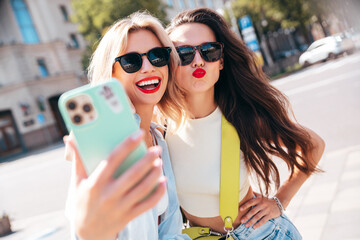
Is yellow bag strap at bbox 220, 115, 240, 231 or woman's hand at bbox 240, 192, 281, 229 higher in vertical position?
yellow bag strap at bbox 220, 115, 240, 231

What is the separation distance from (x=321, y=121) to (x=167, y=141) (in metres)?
6.31

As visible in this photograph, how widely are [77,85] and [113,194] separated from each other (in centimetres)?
2752

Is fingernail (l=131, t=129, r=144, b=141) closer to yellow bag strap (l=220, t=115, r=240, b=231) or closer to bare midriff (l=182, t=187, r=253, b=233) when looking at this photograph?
yellow bag strap (l=220, t=115, r=240, b=231)

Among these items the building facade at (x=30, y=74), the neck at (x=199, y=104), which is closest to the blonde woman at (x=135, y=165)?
the neck at (x=199, y=104)

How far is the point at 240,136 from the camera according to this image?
5.71 ft

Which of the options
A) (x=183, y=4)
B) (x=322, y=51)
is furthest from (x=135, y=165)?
(x=183, y=4)

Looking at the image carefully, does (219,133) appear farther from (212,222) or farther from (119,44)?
(119,44)

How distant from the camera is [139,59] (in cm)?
152

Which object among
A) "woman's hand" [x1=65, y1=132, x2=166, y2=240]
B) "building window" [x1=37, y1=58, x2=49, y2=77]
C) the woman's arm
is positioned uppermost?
"building window" [x1=37, y1=58, x2=49, y2=77]

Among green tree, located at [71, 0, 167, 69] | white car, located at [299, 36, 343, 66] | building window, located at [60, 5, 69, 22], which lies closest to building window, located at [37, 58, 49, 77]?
green tree, located at [71, 0, 167, 69]

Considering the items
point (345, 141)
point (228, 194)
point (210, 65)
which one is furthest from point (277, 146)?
point (345, 141)

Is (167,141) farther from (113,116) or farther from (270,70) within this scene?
(270,70)

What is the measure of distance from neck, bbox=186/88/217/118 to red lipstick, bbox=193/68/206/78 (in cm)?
12

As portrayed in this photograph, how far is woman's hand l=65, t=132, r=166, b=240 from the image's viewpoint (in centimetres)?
69
